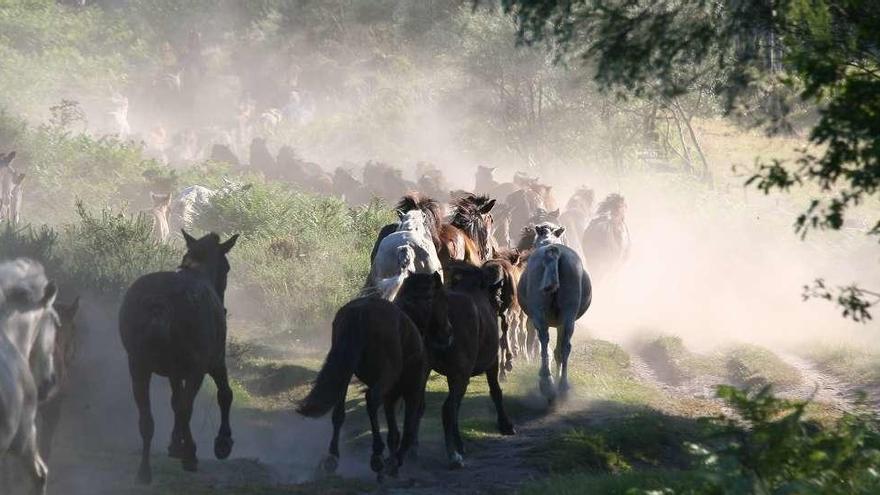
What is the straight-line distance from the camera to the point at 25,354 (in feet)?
32.4

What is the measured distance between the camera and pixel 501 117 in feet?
167

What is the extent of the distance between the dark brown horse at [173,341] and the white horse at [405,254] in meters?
3.72

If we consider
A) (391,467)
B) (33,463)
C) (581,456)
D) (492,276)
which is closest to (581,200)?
(492,276)

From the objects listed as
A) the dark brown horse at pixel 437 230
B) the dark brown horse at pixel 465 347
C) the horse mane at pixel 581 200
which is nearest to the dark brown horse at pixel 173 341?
the dark brown horse at pixel 465 347

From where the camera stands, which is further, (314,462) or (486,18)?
(486,18)

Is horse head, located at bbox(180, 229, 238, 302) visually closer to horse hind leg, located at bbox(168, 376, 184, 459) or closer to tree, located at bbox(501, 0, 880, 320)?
horse hind leg, located at bbox(168, 376, 184, 459)

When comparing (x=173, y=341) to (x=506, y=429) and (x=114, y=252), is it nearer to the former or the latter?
(x=506, y=429)

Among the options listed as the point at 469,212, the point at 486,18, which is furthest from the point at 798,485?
the point at 486,18

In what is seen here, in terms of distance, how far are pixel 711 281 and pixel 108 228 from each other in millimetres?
19157

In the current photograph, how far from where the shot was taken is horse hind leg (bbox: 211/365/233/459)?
482 inches

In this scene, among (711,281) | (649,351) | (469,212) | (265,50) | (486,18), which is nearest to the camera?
(469,212)

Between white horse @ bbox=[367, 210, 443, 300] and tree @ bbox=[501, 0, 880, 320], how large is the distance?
398 cm

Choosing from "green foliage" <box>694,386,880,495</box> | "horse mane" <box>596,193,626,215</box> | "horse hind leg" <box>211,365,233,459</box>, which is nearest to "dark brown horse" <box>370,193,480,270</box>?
"horse hind leg" <box>211,365,233,459</box>

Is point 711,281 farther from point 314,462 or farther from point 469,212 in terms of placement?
point 314,462
